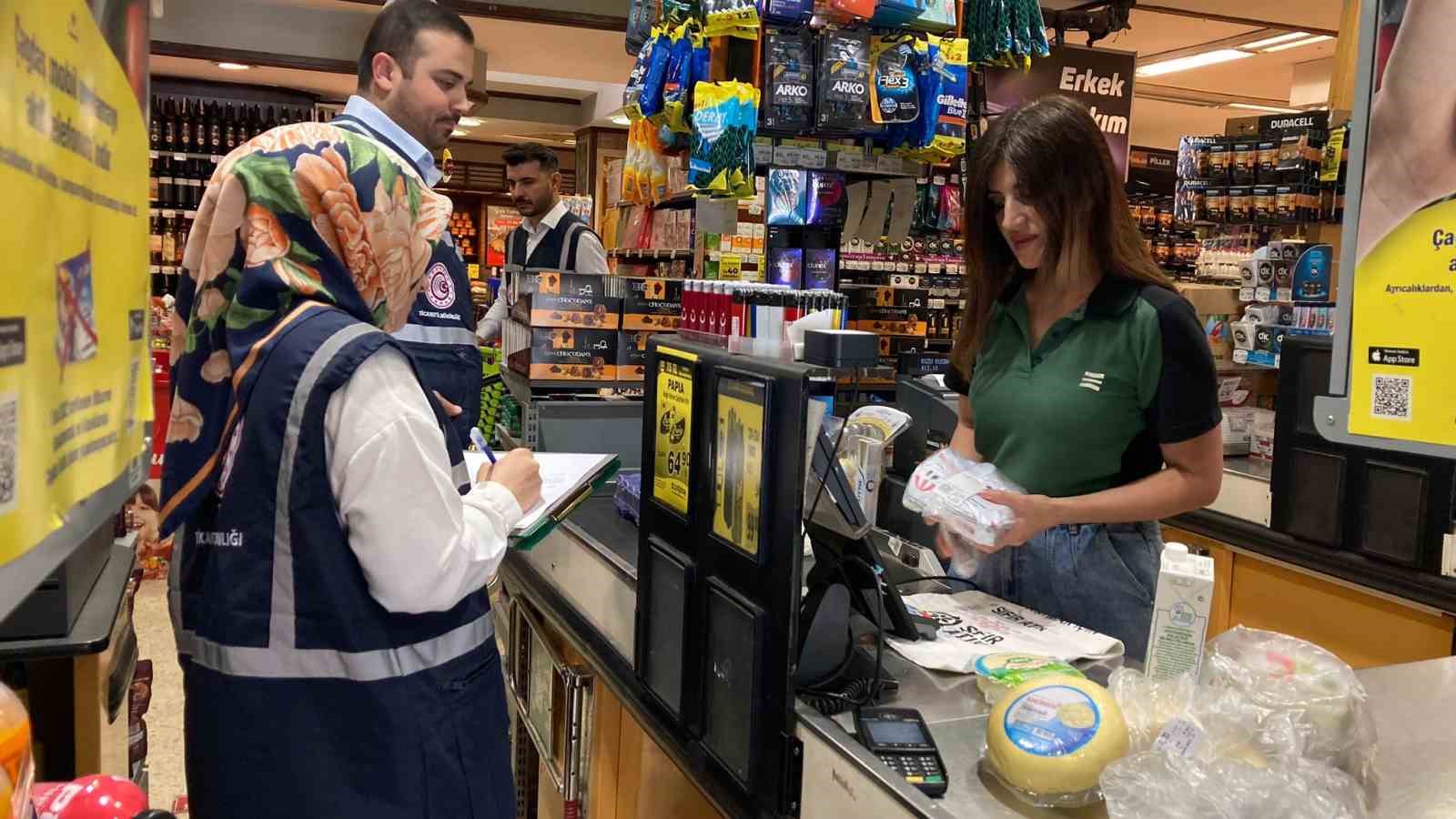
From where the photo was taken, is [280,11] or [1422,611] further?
[280,11]

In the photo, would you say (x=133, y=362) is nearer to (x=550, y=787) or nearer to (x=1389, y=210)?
(x=1389, y=210)

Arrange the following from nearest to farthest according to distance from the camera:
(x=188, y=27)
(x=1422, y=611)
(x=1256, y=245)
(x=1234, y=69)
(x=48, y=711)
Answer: (x=48, y=711)
(x=1422, y=611)
(x=1256, y=245)
(x=188, y=27)
(x=1234, y=69)

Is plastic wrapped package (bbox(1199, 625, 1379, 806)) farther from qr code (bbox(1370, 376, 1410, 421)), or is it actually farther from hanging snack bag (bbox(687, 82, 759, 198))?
hanging snack bag (bbox(687, 82, 759, 198))

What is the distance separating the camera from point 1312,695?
129cm

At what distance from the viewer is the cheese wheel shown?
1.19 metres

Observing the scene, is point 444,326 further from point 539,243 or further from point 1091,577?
point 539,243

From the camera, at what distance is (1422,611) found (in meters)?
3.31

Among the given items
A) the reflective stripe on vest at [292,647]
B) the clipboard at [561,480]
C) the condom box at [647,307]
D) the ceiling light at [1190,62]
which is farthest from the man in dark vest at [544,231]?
the ceiling light at [1190,62]

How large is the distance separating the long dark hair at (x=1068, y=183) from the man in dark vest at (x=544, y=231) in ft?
11.5

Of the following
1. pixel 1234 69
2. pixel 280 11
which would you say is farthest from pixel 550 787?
pixel 1234 69

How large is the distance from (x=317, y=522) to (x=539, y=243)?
13.8 ft

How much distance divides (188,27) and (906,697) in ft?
29.3

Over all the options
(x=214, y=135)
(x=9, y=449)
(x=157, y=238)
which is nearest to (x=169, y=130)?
(x=214, y=135)

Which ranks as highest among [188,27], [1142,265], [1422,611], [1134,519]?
[188,27]
